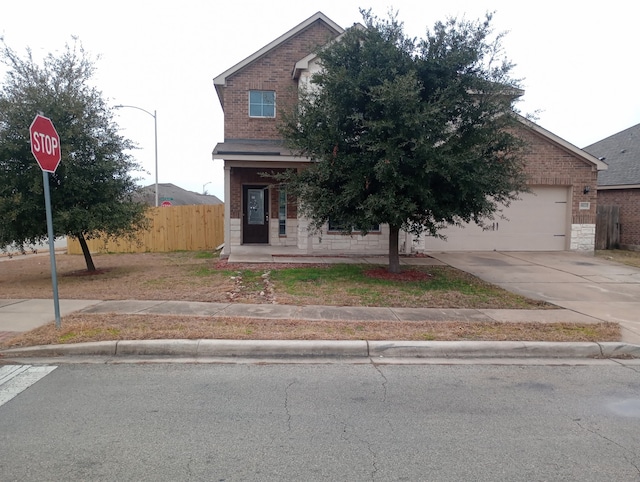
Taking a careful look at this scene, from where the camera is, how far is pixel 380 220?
936cm

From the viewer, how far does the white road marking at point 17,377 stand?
4.49 m

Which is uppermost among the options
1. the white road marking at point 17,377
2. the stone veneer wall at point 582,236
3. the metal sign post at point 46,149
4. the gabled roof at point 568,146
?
the gabled roof at point 568,146

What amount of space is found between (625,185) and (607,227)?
6.26 ft

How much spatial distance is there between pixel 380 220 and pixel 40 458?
7214 mm

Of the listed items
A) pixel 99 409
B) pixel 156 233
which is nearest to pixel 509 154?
pixel 99 409

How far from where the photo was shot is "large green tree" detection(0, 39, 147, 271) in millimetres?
10195

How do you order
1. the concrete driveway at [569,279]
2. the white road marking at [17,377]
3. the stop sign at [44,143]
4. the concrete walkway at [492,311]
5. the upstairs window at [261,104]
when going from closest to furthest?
the white road marking at [17,377] < the stop sign at [44,143] < the concrete walkway at [492,311] < the concrete driveway at [569,279] < the upstairs window at [261,104]

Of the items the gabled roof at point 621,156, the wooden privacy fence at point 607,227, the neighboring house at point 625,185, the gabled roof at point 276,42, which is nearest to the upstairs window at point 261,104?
the gabled roof at point 276,42

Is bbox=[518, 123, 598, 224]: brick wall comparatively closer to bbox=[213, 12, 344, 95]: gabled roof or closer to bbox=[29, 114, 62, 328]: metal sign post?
bbox=[213, 12, 344, 95]: gabled roof

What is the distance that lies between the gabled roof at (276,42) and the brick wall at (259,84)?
15cm

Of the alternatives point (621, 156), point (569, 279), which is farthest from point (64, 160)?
point (621, 156)

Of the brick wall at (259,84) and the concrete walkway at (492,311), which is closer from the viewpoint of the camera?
the concrete walkway at (492,311)

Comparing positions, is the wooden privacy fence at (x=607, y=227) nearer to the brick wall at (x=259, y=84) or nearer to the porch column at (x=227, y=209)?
the brick wall at (x=259, y=84)

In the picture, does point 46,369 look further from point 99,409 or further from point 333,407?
point 333,407
